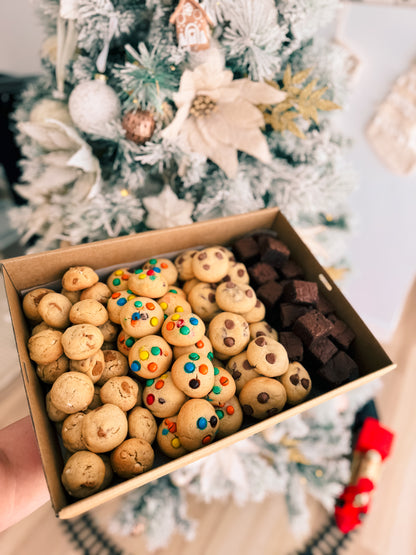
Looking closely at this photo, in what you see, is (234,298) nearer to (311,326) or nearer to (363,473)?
(311,326)

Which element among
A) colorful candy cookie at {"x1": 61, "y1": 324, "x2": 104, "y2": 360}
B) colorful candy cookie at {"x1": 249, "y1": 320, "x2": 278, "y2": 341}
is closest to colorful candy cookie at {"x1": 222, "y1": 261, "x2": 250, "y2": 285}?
colorful candy cookie at {"x1": 249, "y1": 320, "x2": 278, "y2": 341}

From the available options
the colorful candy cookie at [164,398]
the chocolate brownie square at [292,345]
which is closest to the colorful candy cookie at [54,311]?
the colorful candy cookie at [164,398]

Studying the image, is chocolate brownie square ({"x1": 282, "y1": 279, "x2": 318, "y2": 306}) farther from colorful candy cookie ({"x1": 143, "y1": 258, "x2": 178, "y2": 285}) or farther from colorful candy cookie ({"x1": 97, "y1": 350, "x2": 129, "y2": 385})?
colorful candy cookie ({"x1": 97, "y1": 350, "x2": 129, "y2": 385})

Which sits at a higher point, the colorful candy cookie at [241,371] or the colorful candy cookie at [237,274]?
the colorful candy cookie at [237,274]

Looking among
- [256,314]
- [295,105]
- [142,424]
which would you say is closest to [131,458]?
[142,424]

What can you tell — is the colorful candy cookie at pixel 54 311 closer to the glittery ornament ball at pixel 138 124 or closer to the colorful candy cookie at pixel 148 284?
the colorful candy cookie at pixel 148 284
